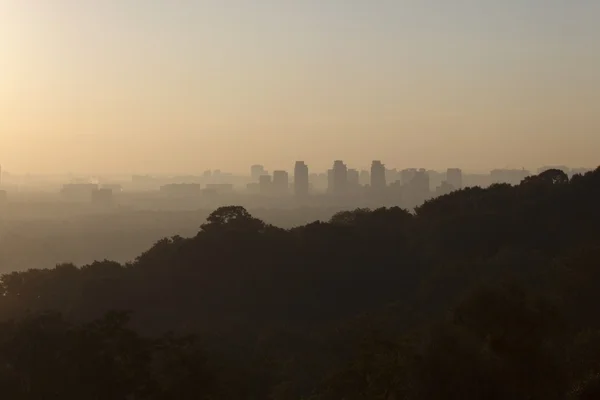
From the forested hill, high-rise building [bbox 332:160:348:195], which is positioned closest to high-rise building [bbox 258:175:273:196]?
high-rise building [bbox 332:160:348:195]

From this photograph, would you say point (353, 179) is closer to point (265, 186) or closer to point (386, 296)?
point (265, 186)

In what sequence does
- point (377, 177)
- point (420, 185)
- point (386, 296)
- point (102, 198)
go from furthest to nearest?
point (377, 177) < point (102, 198) < point (420, 185) < point (386, 296)

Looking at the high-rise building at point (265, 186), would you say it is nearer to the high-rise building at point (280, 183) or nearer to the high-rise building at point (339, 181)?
the high-rise building at point (280, 183)

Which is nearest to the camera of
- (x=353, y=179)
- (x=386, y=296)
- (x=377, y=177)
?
(x=386, y=296)

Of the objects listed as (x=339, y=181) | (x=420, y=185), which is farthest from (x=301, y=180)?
(x=420, y=185)

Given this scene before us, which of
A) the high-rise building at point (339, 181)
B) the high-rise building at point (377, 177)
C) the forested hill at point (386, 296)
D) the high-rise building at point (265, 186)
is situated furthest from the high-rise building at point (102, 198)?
the forested hill at point (386, 296)

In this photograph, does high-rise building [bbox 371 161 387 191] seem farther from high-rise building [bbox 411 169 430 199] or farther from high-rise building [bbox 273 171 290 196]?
high-rise building [bbox 273 171 290 196]

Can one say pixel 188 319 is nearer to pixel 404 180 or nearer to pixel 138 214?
pixel 138 214
